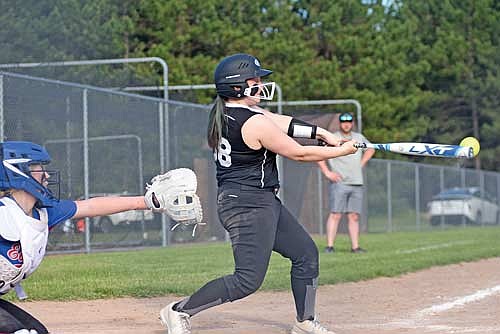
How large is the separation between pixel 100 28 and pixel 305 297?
23.7 meters

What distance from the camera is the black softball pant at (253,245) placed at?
6.39 meters

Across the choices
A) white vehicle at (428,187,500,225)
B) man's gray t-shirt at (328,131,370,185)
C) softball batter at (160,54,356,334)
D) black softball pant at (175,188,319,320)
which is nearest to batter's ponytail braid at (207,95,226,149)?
softball batter at (160,54,356,334)

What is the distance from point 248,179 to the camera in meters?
6.52

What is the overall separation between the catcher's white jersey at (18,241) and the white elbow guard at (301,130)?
1.89 metres

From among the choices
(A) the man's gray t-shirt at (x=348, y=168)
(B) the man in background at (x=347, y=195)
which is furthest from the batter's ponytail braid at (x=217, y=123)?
(A) the man's gray t-shirt at (x=348, y=168)

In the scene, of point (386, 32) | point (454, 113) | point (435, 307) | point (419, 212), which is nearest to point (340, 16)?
point (386, 32)

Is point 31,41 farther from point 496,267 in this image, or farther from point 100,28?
point 496,267

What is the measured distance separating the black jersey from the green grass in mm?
3061

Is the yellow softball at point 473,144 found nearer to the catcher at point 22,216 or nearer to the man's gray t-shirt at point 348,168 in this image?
the catcher at point 22,216

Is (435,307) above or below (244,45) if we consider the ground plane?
below

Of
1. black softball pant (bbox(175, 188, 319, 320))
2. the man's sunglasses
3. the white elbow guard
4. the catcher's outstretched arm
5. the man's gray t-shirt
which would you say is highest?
the man's sunglasses

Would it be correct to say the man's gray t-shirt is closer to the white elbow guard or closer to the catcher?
the white elbow guard

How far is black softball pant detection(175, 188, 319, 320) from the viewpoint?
639 cm

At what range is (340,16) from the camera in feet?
145
